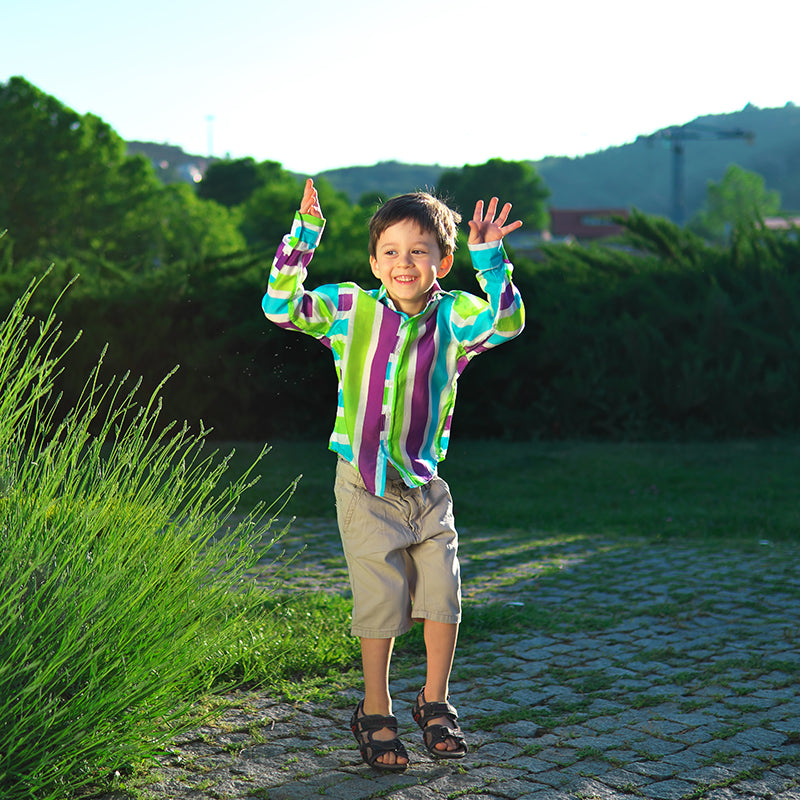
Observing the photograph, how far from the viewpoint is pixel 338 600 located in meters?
4.90

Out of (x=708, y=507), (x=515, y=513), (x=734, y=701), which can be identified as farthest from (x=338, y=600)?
(x=708, y=507)

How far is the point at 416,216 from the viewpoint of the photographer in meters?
3.12

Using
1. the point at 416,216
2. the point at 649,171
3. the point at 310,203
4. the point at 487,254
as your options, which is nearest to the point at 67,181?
the point at 310,203

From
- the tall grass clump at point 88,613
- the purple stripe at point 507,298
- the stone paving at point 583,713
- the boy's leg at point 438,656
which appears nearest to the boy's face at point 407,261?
the purple stripe at point 507,298

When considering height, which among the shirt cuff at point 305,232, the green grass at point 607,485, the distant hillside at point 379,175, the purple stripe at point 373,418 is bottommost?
the green grass at point 607,485

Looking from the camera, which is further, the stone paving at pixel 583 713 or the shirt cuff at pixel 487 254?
the shirt cuff at pixel 487 254

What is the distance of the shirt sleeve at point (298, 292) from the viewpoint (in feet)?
10.2

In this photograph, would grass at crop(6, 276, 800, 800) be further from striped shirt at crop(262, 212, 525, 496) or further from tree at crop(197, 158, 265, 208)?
tree at crop(197, 158, 265, 208)

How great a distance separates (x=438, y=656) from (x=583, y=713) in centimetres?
78

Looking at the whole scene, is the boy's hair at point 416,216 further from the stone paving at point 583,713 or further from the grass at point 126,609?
the stone paving at point 583,713

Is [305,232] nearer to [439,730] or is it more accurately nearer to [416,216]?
[416,216]

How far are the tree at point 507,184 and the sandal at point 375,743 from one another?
88.4 meters

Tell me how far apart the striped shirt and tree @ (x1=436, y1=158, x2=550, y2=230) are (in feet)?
289

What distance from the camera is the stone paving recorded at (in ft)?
9.77
